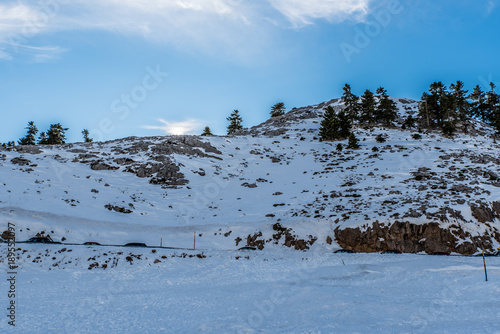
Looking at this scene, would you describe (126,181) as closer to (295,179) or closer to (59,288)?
(295,179)

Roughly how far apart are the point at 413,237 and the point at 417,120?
59.7 metres

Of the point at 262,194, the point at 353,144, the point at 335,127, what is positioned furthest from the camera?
the point at 335,127

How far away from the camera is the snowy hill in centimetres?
2572

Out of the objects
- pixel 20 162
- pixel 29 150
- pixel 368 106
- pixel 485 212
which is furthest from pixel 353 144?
pixel 29 150

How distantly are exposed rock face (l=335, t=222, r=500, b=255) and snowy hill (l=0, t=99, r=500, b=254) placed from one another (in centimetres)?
9

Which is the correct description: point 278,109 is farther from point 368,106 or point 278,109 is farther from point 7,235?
point 7,235

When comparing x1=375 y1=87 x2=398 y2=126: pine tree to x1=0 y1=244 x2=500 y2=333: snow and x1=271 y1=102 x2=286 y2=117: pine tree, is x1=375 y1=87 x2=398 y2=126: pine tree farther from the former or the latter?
x1=0 y1=244 x2=500 y2=333: snow

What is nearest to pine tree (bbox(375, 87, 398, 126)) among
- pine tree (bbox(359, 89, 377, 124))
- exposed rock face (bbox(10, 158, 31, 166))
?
pine tree (bbox(359, 89, 377, 124))

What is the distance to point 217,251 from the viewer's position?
2547 cm

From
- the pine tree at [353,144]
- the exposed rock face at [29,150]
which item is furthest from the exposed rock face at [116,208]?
the pine tree at [353,144]

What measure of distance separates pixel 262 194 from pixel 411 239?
20.9 metres

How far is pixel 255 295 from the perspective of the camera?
13.7 meters

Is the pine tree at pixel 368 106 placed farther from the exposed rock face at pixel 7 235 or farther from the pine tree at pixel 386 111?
the exposed rock face at pixel 7 235

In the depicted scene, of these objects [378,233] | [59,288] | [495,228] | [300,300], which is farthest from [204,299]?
[495,228]
